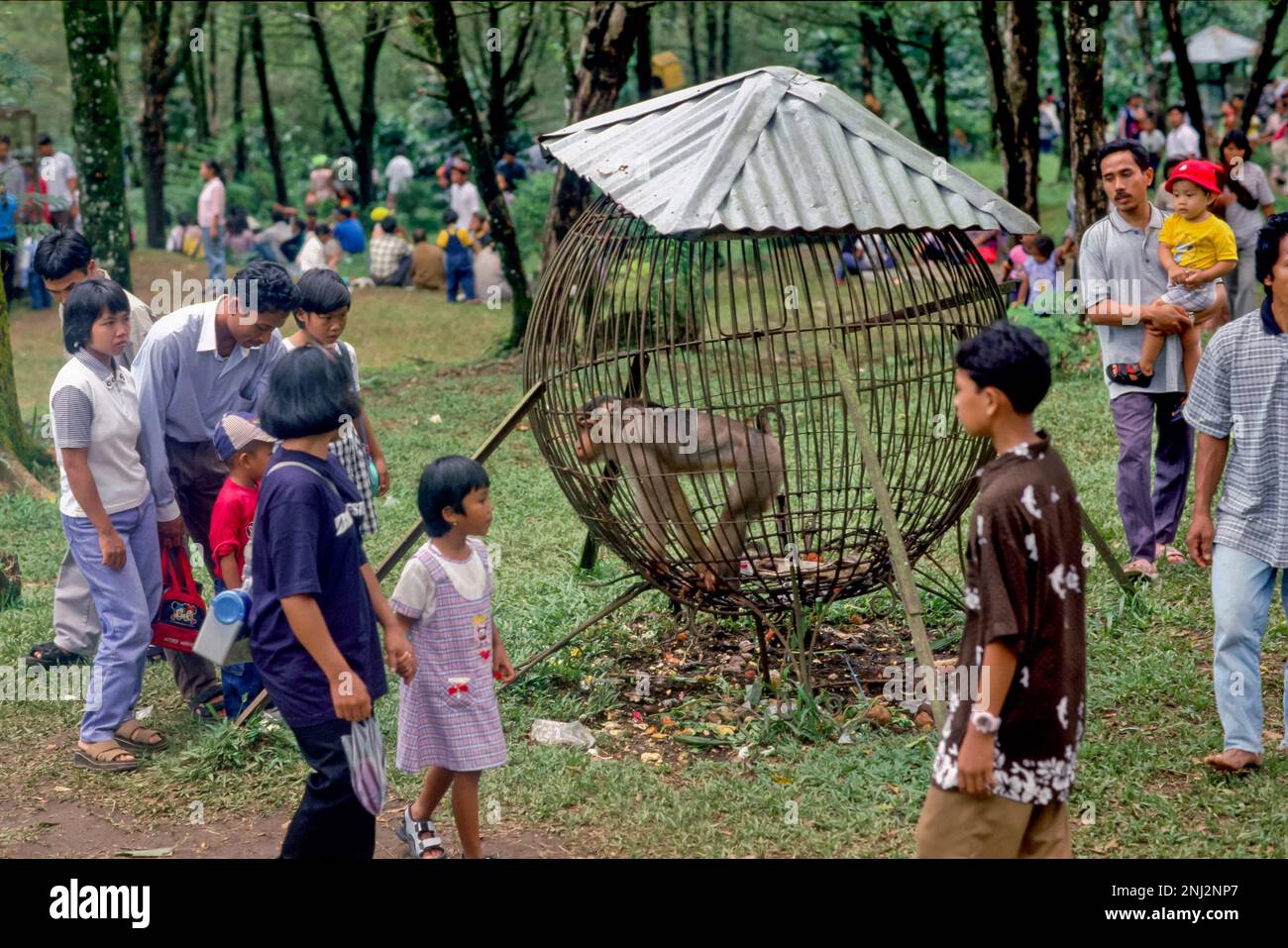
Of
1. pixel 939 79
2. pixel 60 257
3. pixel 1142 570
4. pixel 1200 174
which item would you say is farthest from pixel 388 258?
pixel 1142 570

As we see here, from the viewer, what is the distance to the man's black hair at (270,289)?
5.28 meters

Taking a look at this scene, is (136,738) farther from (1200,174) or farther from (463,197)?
(463,197)

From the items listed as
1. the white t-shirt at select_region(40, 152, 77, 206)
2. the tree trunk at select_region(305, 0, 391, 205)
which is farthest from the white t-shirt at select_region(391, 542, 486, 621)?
the tree trunk at select_region(305, 0, 391, 205)

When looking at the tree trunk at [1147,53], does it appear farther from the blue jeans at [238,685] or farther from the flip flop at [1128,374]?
the blue jeans at [238,685]

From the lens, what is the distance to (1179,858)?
4.29 meters

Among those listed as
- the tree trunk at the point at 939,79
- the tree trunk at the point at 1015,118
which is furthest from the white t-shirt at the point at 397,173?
the tree trunk at the point at 1015,118

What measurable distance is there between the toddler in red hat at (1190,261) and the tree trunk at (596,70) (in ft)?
21.2

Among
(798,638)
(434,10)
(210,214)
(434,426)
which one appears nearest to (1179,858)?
(798,638)

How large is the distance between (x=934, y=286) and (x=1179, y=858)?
7.37 feet

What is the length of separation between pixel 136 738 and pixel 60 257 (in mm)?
1897

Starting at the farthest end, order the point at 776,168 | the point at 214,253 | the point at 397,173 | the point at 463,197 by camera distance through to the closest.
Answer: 1. the point at 397,173
2. the point at 463,197
3. the point at 214,253
4. the point at 776,168

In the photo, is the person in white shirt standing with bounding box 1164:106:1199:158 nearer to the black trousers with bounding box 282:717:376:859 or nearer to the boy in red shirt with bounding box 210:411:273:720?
the boy in red shirt with bounding box 210:411:273:720

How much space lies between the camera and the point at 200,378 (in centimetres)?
563

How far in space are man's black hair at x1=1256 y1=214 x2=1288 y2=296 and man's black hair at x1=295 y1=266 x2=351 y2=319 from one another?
313 centimetres
